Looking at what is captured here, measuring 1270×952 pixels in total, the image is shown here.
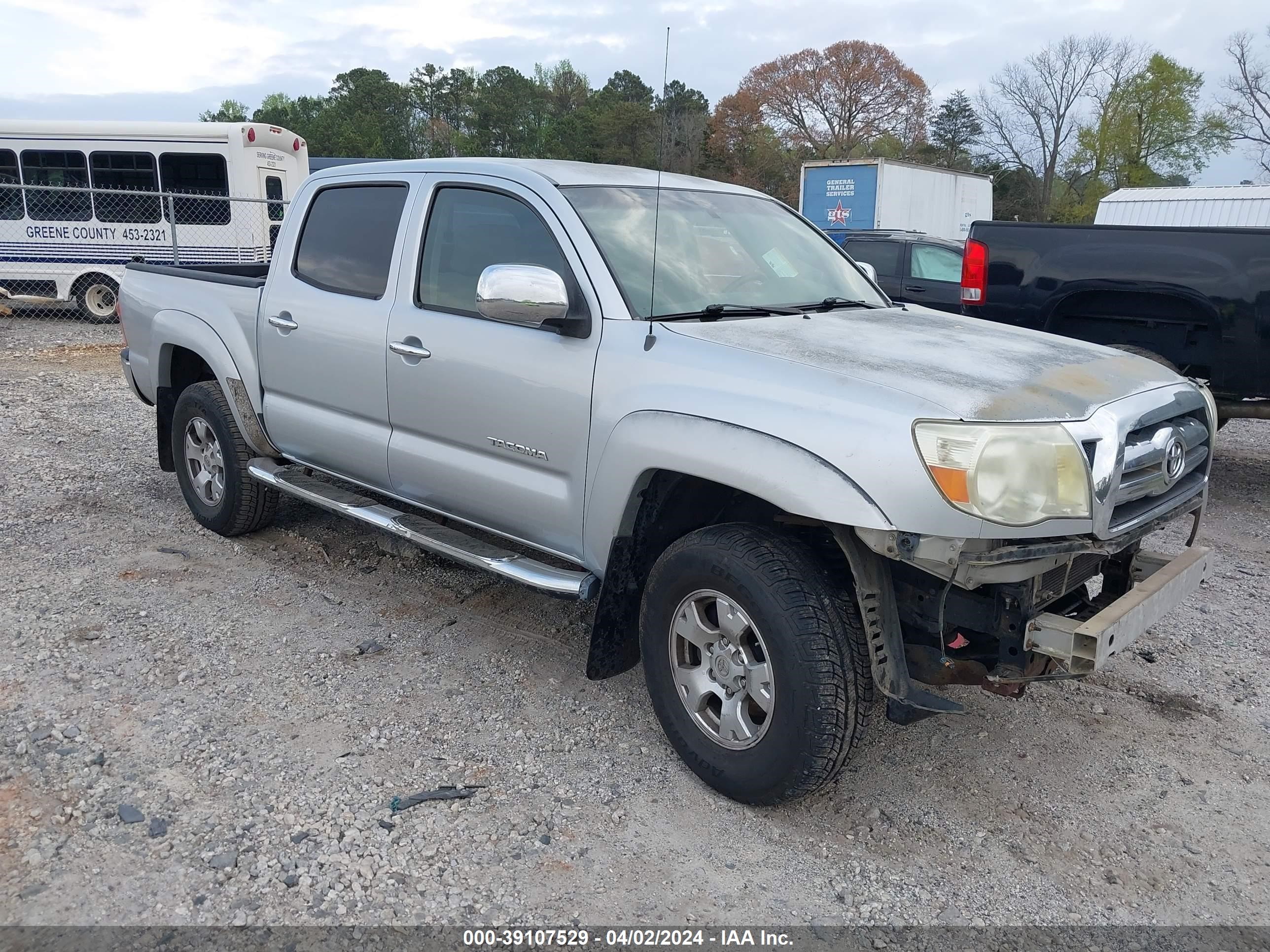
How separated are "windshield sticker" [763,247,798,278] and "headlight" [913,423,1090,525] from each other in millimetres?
1565

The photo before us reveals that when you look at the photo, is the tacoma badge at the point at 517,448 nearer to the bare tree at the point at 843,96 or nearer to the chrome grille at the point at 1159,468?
the chrome grille at the point at 1159,468

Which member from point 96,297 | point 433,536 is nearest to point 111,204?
point 96,297

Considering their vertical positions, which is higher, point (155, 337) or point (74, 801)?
point (155, 337)

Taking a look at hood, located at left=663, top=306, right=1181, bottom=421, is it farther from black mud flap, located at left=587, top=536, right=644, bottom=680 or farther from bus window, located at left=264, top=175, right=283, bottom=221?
bus window, located at left=264, top=175, right=283, bottom=221

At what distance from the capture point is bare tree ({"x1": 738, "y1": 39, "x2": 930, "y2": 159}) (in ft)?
174

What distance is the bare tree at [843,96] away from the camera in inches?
2092

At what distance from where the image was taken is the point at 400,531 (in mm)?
4230

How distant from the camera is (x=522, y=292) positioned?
337 cm

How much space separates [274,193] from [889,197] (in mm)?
13760

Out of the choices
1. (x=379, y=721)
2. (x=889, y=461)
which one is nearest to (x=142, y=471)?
(x=379, y=721)

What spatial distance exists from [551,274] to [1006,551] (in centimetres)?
170

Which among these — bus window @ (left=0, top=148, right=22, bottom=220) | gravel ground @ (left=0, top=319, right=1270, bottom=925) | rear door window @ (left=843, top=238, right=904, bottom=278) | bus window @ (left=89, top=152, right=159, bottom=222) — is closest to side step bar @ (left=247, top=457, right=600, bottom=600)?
gravel ground @ (left=0, top=319, right=1270, bottom=925)

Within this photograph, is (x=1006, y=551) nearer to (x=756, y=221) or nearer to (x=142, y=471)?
(x=756, y=221)

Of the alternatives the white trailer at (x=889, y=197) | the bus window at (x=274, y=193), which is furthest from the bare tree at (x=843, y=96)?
the bus window at (x=274, y=193)
